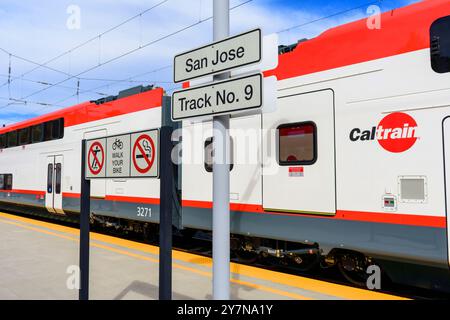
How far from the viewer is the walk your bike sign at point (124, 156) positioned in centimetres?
379

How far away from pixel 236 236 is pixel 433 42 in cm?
413

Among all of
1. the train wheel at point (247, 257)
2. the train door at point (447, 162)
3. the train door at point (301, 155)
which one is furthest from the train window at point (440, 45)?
the train wheel at point (247, 257)

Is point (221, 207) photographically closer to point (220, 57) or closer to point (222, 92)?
point (222, 92)

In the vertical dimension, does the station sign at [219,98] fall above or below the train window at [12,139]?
below

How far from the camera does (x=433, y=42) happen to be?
4.63m

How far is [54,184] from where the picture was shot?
12688 mm

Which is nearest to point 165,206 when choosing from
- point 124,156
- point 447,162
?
point 124,156

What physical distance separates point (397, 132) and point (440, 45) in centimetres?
102

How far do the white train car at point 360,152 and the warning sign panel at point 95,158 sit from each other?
8.77 feet

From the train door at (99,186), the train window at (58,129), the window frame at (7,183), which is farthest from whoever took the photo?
the window frame at (7,183)

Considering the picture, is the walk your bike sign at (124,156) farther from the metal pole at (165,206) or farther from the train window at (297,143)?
the train window at (297,143)

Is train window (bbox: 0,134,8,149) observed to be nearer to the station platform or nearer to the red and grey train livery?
the station platform

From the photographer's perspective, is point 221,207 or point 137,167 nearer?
point 221,207
